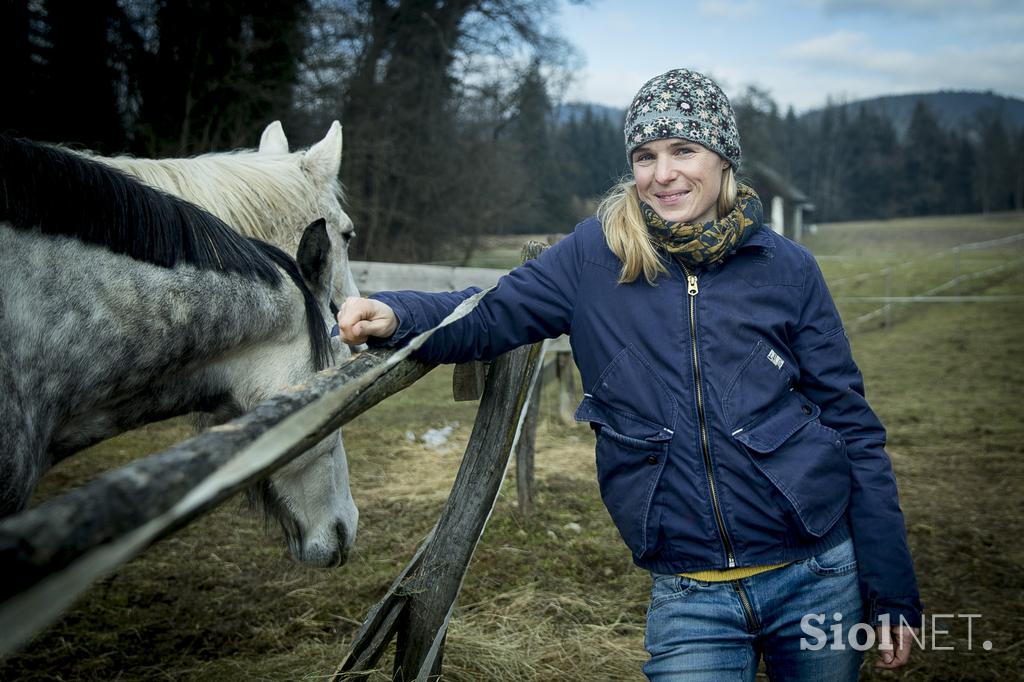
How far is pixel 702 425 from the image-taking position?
188 cm

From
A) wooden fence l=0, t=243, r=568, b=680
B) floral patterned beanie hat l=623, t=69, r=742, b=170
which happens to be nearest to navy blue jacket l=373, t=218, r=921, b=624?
floral patterned beanie hat l=623, t=69, r=742, b=170

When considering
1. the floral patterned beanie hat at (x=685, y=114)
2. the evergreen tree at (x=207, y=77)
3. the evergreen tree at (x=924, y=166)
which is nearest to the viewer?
the floral patterned beanie hat at (x=685, y=114)

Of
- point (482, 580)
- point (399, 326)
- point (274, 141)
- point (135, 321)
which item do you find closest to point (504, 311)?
point (399, 326)

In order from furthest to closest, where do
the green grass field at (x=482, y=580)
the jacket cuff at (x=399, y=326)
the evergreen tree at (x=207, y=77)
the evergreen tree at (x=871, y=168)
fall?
the evergreen tree at (x=871, y=168) < the evergreen tree at (x=207, y=77) < the green grass field at (x=482, y=580) < the jacket cuff at (x=399, y=326)

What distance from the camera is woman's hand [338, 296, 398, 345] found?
185 centimetres

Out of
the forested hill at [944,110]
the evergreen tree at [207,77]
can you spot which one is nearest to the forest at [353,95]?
the evergreen tree at [207,77]

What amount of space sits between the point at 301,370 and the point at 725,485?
1.33 meters

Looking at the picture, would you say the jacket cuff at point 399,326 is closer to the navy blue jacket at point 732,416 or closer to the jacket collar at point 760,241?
the navy blue jacket at point 732,416

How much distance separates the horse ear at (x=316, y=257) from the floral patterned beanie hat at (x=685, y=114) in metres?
1.02

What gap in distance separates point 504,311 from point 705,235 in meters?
0.59

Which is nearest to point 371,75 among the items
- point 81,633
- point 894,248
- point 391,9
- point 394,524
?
point 391,9

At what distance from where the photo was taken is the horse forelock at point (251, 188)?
294 centimetres

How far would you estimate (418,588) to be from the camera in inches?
89.1

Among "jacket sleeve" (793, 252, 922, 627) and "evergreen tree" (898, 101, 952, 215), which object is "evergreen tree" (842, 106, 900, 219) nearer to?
"evergreen tree" (898, 101, 952, 215)
